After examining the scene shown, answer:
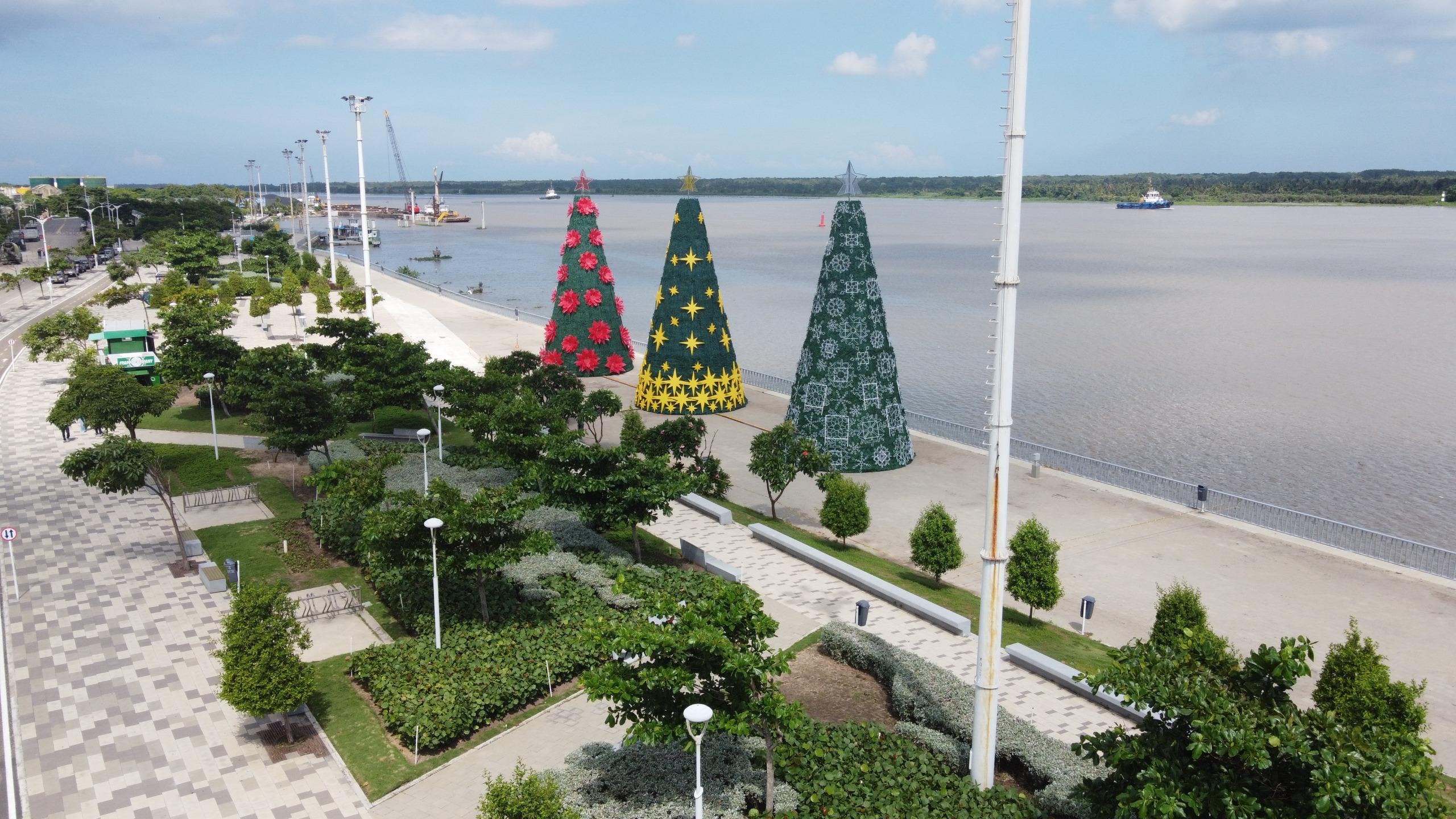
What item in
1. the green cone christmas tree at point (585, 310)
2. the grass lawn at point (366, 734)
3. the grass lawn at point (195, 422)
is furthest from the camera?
the green cone christmas tree at point (585, 310)

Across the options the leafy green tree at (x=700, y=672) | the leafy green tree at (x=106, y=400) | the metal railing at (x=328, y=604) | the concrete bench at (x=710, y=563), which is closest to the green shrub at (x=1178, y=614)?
the leafy green tree at (x=700, y=672)

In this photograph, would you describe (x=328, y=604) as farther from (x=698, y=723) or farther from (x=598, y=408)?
(x=598, y=408)

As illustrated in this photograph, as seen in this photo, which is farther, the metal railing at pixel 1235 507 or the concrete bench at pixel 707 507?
the concrete bench at pixel 707 507

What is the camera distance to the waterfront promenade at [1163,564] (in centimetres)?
1900

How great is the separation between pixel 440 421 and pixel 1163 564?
819 inches

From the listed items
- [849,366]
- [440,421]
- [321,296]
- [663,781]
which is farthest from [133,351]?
[663,781]

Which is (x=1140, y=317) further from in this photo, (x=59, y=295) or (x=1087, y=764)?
(x=59, y=295)

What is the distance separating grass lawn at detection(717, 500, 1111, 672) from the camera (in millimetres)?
17578

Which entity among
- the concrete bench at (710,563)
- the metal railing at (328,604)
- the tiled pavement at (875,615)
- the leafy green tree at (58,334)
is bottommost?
the tiled pavement at (875,615)

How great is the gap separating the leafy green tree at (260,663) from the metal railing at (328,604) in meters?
4.31

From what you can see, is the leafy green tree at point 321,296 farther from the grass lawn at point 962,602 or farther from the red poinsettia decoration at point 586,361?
the grass lawn at point 962,602

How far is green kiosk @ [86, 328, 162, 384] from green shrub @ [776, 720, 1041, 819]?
32.3m

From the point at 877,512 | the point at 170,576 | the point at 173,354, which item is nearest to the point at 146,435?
the point at 173,354

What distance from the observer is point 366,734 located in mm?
14719
